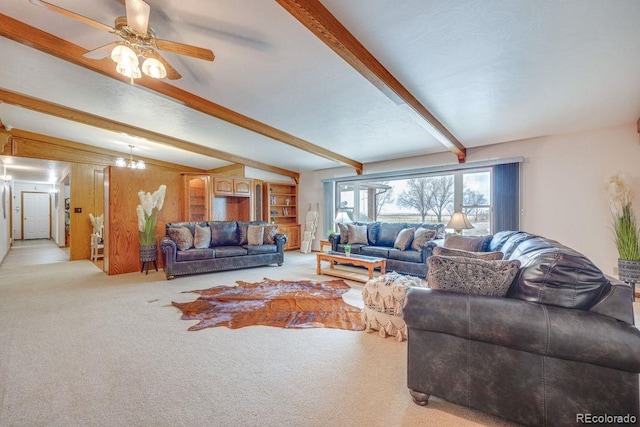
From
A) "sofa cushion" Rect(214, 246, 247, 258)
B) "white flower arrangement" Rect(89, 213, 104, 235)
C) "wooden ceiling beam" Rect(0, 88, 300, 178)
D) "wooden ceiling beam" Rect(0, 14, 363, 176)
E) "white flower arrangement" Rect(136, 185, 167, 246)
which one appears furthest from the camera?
"white flower arrangement" Rect(89, 213, 104, 235)

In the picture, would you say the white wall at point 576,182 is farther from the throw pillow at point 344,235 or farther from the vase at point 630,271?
the throw pillow at point 344,235

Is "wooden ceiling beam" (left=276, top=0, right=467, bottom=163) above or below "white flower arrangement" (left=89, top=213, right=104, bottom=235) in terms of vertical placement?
above

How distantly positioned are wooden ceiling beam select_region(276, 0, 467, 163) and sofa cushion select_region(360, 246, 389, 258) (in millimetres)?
2301

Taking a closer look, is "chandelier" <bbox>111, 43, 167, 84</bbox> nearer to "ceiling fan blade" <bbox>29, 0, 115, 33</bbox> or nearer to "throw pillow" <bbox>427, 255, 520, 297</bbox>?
"ceiling fan blade" <bbox>29, 0, 115, 33</bbox>

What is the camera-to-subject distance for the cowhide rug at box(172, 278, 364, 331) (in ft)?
9.22

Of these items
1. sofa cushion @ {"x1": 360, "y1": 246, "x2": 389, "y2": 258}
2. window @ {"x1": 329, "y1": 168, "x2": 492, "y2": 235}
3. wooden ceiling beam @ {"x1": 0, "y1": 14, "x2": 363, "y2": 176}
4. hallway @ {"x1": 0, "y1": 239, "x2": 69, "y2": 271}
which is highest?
wooden ceiling beam @ {"x1": 0, "y1": 14, "x2": 363, "y2": 176}

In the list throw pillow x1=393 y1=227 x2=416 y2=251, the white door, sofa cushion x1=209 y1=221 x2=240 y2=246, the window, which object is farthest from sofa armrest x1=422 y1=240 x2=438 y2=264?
the white door

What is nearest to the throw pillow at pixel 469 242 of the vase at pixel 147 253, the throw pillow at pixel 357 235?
the throw pillow at pixel 357 235

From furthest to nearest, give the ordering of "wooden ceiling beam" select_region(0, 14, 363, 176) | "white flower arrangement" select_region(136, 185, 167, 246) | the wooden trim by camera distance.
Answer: the wooden trim → "white flower arrangement" select_region(136, 185, 167, 246) → "wooden ceiling beam" select_region(0, 14, 363, 176)

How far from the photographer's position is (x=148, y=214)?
4.96m

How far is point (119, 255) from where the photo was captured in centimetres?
504

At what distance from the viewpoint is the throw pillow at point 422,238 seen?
4734 millimetres

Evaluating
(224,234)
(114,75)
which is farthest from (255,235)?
(114,75)

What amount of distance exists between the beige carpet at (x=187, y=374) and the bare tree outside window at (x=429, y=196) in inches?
168
